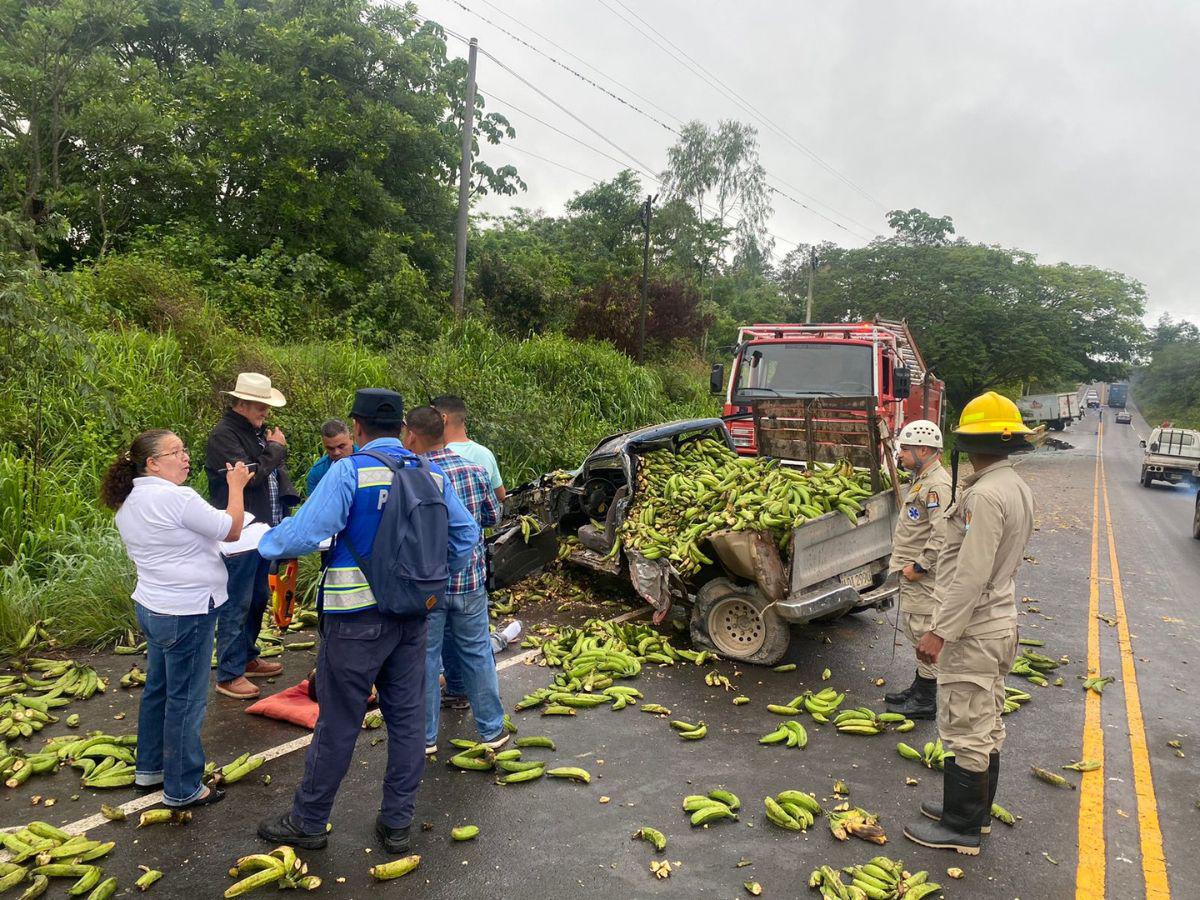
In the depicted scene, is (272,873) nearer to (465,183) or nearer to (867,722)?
(867,722)

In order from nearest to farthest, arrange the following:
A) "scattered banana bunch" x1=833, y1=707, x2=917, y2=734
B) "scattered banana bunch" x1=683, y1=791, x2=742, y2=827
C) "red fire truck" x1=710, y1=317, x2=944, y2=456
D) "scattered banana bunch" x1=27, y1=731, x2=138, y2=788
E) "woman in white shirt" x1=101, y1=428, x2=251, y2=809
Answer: "woman in white shirt" x1=101, y1=428, x2=251, y2=809, "scattered banana bunch" x1=683, y1=791, x2=742, y2=827, "scattered banana bunch" x1=27, y1=731, x2=138, y2=788, "scattered banana bunch" x1=833, y1=707, x2=917, y2=734, "red fire truck" x1=710, y1=317, x2=944, y2=456

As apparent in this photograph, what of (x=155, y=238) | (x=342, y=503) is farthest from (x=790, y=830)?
(x=155, y=238)

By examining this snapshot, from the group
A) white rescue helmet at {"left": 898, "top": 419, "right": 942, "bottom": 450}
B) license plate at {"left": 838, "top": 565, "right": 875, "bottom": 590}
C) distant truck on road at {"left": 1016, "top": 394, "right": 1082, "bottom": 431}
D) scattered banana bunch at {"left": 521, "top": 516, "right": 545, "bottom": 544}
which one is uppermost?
distant truck on road at {"left": 1016, "top": 394, "right": 1082, "bottom": 431}

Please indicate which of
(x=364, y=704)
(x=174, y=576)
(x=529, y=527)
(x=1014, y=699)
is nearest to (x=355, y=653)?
(x=364, y=704)

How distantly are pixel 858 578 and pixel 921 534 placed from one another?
3.14 ft

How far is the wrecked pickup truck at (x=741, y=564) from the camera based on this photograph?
19.4 feet

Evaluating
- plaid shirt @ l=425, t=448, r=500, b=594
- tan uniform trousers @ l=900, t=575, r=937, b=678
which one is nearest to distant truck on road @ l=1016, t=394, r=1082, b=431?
tan uniform trousers @ l=900, t=575, r=937, b=678

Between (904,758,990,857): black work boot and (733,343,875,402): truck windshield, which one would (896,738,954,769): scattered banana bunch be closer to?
(904,758,990,857): black work boot

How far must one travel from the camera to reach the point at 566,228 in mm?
32312

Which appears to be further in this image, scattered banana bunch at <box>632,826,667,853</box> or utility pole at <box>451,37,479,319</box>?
utility pole at <box>451,37,479,319</box>

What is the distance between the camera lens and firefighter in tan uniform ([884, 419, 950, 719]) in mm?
5461

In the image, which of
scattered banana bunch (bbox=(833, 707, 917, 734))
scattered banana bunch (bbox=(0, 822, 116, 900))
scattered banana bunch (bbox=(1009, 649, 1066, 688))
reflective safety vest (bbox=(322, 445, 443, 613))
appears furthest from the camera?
scattered banana bunch (bbox=(1009, 649, 1066, 688))

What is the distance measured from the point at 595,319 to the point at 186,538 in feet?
62.8

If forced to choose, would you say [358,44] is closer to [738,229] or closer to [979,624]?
[979,624]
